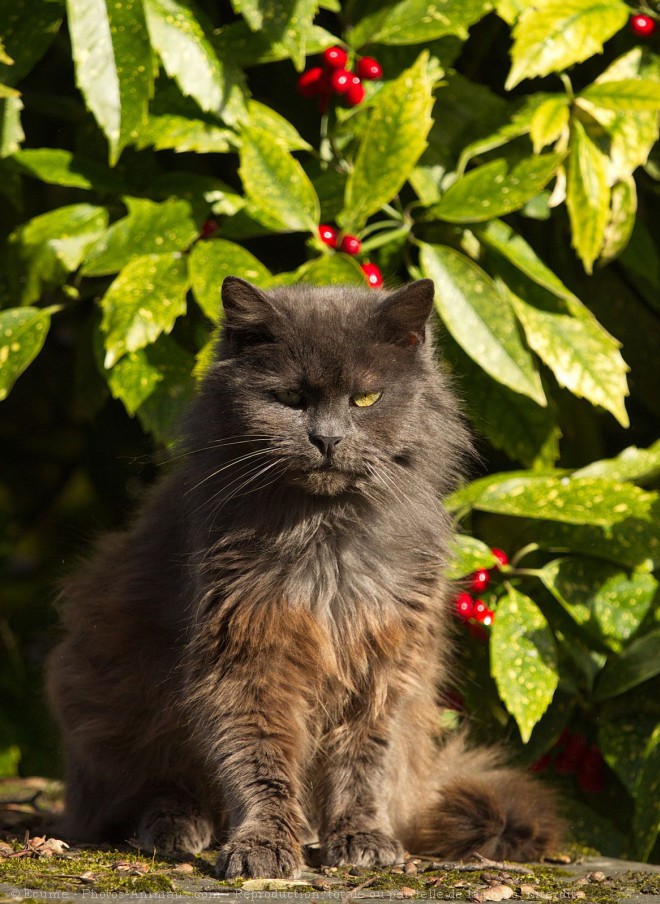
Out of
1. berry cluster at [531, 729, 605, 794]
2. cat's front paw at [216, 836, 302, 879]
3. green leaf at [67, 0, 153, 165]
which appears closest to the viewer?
cat's front paw at [216, 836, 302, 879]

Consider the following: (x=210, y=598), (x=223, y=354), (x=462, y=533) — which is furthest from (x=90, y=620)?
(x=462, y=533)

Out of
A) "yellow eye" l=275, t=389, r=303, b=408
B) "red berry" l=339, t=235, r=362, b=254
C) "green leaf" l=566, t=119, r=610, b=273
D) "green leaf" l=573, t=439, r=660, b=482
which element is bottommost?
"green leaf" l=573, t=439, r=660, b=482

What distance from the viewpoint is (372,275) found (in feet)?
11.7

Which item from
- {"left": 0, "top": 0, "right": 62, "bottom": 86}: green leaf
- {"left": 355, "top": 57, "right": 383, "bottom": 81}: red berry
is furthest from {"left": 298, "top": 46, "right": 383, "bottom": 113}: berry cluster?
{"left": 0, "top": 0, "right": 62, "bottom": 86}: green leaf

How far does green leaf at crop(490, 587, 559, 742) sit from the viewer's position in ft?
11.0

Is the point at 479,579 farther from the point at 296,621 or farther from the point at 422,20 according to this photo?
the point at 422,20

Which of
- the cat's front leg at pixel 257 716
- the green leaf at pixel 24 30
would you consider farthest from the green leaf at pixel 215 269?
the cat's front leg at pixel 257 716

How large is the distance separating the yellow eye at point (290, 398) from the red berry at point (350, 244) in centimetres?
92

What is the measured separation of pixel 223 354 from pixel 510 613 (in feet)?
4.07

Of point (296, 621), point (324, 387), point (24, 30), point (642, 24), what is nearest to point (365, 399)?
point (324, 387)

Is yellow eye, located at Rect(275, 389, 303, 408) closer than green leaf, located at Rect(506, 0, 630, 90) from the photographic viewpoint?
Yes

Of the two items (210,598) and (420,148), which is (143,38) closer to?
(420,148)

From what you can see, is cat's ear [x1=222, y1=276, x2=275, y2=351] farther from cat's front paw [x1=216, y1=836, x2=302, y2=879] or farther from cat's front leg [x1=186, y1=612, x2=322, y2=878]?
cat's front paw [x1=216, y1=836, x2=302, y2=879]

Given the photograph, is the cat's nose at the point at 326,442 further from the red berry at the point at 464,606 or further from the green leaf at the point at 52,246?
the green leaf at the point at 52,246
